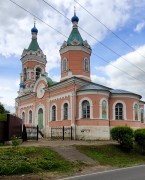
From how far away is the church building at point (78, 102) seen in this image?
26.6 m

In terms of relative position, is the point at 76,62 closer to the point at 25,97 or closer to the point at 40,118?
Answer: the point at 40,118

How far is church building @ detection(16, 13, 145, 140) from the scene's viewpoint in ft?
87.3

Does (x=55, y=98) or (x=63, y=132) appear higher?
(x=55, y=98)

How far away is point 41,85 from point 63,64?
143 inches

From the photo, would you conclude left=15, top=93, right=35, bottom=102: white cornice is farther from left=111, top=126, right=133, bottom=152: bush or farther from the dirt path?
the dirt path

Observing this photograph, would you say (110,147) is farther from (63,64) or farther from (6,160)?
(63,64)

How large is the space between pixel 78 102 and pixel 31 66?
13170 mm

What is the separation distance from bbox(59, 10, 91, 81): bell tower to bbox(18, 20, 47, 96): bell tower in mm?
Result: 6766

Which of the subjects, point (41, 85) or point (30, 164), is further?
point (41, 85)

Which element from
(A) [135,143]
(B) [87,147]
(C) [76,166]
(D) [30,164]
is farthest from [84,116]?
(D) [30,164]

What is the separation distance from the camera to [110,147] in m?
19.8

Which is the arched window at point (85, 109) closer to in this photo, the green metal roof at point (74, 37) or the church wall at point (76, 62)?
the church wall at point (76, 62)

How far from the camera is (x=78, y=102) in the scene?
2731 cm

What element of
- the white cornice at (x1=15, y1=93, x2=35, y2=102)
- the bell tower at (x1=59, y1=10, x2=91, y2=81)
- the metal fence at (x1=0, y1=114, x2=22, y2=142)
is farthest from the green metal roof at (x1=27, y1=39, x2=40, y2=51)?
the metal fence at (x1=0, y1=114, x2=22, y2=142)
